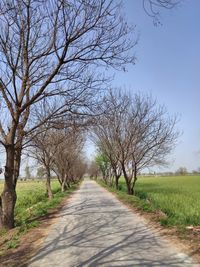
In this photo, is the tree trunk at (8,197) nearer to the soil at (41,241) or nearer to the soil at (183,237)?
the soil at (41,241)

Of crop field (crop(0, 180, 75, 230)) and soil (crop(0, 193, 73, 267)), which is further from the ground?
crop field (crop(0, 180, 75, 230))

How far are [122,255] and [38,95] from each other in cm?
697

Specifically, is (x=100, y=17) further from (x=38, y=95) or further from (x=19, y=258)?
(x=19, y=258)

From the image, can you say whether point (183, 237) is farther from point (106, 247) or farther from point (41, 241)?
point (41, 241)

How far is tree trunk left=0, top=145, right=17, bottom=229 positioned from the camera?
13.8 meters

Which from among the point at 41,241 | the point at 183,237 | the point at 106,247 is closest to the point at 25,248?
the point at 41,241

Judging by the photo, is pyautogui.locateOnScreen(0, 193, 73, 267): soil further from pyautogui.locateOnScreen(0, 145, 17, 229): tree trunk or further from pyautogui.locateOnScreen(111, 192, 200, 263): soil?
pyautogui.locateOnScreen(111, 192, 200, 263): soil

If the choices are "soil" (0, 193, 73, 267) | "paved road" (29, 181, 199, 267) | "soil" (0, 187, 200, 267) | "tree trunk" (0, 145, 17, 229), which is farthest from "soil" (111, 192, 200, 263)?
"tree trunk" (0, 145, 17, 229)

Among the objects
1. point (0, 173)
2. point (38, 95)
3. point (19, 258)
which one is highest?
point (38, 95)

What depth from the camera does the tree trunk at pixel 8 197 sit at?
13.8 m

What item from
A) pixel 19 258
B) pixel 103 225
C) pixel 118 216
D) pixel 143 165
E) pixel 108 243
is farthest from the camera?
pixel 143 165

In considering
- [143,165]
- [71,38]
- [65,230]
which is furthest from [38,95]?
[143,165]

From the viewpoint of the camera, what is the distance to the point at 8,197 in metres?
14.1

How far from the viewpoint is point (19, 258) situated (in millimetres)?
Result: 8625
